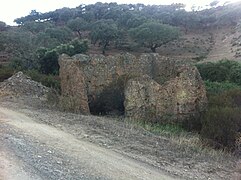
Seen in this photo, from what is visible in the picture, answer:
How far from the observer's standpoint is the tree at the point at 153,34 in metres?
57.8

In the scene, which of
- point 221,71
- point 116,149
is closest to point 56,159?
point 116,149

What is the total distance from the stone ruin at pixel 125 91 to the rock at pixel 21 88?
2.50 meters

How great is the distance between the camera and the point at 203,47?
207 ft

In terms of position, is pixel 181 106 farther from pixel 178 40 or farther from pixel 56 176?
pixel 178 40

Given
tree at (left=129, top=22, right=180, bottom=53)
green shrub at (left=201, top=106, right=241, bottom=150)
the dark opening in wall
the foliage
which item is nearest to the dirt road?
green shrub at (left=201, top=106, right=241, bottom=150)

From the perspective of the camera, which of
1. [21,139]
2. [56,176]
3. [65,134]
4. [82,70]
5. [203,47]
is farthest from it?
[203,47]

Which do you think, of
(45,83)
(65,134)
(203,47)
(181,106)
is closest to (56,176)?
(65,134)

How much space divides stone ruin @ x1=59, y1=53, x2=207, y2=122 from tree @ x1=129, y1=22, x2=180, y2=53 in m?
39.4

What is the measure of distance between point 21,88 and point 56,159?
11026 mm

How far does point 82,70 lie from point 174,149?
22.7 feet

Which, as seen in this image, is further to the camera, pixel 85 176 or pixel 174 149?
pixel 174 149

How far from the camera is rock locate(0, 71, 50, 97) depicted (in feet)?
62.2

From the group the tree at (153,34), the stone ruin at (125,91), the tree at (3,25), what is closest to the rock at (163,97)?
the stone ruin at (125,91)

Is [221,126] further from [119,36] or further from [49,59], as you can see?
[119,36]
